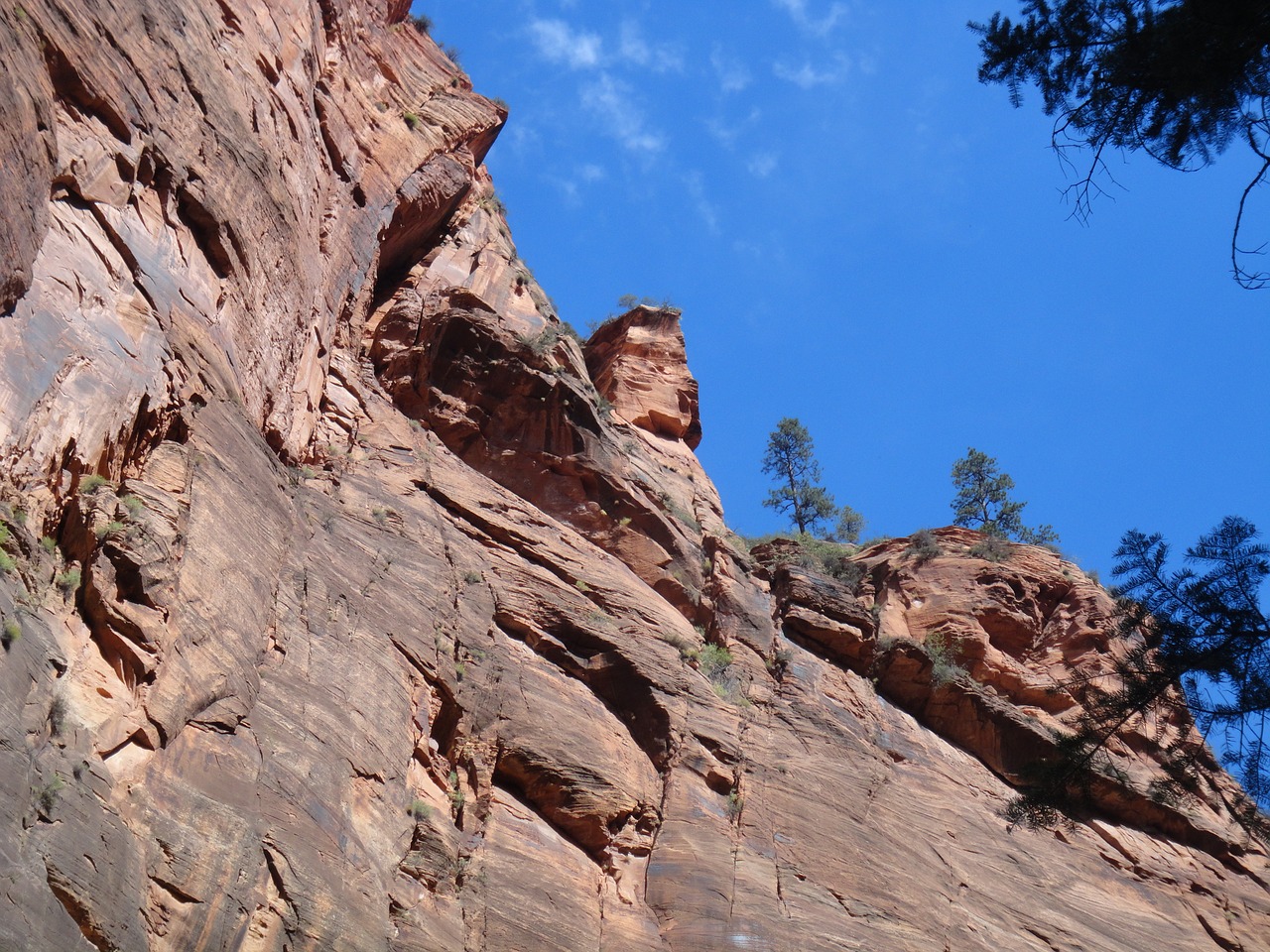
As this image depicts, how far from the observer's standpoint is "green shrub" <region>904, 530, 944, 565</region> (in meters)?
31.8

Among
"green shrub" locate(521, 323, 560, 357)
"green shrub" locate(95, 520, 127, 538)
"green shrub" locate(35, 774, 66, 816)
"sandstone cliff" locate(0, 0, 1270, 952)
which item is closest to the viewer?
"green shrub" locate(35, 774, 66, 816)

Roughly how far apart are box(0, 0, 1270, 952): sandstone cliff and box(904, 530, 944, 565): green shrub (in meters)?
0.82

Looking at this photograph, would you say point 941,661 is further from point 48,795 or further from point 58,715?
point 48,795

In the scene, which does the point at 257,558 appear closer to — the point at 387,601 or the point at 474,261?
the point at 387,601

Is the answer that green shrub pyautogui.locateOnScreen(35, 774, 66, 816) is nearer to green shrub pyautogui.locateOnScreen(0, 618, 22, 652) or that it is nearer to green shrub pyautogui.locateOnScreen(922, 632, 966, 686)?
green shrub pyautogui.locateOnScreen(0, 618, 22, 652)

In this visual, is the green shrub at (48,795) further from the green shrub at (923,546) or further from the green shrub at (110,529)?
the green shrub at (923,546)

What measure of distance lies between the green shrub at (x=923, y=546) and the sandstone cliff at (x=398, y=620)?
2.70 ft

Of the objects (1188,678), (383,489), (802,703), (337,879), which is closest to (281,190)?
(383,489)

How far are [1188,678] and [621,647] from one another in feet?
38.2

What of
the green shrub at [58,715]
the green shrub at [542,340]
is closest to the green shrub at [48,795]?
the green shrub at [58,715]

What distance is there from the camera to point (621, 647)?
20.3m

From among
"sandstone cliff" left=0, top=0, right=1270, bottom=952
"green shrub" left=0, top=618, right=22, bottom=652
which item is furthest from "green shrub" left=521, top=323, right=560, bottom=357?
"green shrub" left=0, top=618, right=22, bottom=652

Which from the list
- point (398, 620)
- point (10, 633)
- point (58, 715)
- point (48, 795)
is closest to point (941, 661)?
point (398, 620)

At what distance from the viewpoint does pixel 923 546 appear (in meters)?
32.2
